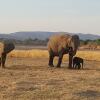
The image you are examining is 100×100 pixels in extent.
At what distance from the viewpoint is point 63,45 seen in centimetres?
2855

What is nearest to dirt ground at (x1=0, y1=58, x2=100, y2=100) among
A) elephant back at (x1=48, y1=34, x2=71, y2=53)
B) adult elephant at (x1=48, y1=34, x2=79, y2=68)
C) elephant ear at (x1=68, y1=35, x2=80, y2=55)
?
elephant ear at (x1=68, y1=35, x2=80, y2=55)

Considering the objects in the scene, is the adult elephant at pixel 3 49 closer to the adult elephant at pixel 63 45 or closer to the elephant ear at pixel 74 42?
the adult elephant at pixel 63 45

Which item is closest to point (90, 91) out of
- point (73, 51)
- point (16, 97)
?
point (16, 97)

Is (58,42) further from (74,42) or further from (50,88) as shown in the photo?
(50,88)

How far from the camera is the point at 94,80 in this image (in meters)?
19.6

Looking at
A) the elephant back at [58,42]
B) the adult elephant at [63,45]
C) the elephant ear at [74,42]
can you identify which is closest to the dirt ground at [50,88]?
the elephant ear at [74,42]

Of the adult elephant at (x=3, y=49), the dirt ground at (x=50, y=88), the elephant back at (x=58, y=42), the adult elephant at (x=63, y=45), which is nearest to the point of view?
the dirt ground at (x=50, y=88)

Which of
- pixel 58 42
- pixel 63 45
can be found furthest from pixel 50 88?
pixel 58 42

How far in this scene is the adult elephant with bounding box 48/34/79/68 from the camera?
1097 inches

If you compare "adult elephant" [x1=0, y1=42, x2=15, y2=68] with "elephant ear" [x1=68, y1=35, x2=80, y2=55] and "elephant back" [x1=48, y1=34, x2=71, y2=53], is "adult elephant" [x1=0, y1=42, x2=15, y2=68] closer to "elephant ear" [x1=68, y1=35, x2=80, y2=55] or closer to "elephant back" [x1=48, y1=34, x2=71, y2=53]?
"elephant back" [x1=48, y1=34, x2=71, y2=53]

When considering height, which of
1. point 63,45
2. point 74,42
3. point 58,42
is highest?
point 74,42

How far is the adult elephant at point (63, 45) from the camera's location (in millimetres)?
27859

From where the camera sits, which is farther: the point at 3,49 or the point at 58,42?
the point at 58,42

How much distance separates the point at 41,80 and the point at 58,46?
32.8 feet
